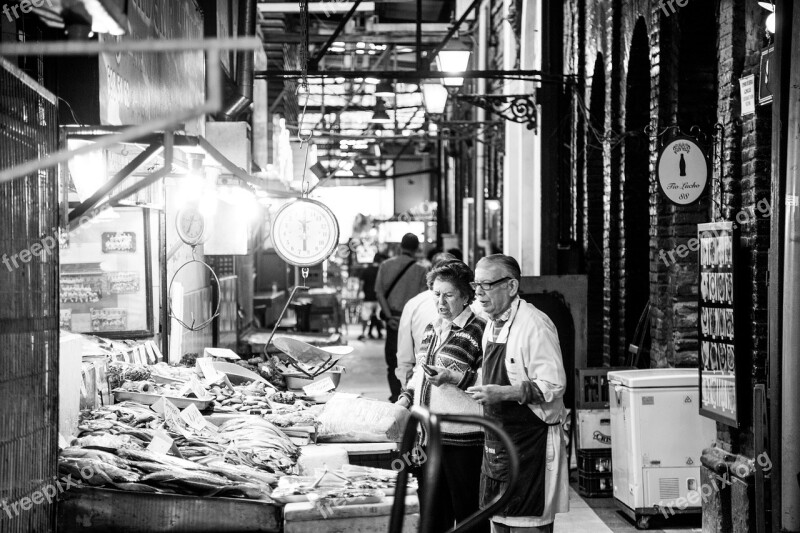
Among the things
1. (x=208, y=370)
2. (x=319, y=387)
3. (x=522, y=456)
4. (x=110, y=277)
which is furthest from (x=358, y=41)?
(x=522, y=456)

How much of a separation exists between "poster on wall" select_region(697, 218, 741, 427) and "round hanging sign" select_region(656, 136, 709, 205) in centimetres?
64

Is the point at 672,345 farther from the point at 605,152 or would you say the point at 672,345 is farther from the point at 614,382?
the point at 605,152

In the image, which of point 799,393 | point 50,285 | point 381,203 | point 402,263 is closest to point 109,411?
point 50,285

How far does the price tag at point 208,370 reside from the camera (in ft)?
29.5

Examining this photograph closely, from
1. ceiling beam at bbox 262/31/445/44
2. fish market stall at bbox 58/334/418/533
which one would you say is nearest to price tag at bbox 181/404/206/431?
fish market stall at bbox 58/334/418/533

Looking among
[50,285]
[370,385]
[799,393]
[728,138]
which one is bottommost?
[370,385]

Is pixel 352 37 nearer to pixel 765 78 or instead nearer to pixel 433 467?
pixel 765 78

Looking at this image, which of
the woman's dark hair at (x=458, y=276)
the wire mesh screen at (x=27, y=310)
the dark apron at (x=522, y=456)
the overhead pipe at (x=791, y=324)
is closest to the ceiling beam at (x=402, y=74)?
the woman's dark hair at (x=458, y=276)

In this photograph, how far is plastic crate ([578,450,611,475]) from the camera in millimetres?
9383

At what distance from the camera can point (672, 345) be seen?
9.25 metres

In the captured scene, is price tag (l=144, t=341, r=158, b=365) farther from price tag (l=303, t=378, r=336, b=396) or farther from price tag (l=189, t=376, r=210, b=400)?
price tag (l=303, t=378, r=336, b=396)

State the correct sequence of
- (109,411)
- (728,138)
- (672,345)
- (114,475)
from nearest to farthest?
(114,475) → (109,411) → (728,138) → (672,345)

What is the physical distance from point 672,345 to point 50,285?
6415 mm

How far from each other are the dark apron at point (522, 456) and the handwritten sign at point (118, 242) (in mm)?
5373
